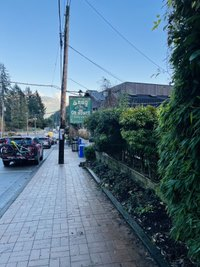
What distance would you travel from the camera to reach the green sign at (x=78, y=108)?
16125 mm

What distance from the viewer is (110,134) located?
8.95 metres

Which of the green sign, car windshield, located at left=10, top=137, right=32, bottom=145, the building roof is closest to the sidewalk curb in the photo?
car windshield, located at left=10, top=137, right=32, bottom=145

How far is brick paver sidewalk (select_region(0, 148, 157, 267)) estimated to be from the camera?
3.33m

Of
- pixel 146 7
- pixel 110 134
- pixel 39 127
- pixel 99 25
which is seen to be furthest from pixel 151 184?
pixel 39 127

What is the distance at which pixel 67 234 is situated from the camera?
13.7 ft

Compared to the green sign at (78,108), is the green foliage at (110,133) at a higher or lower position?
lower

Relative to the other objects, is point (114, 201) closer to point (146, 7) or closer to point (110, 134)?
point (110, 134)

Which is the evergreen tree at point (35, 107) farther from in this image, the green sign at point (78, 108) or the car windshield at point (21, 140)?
the car windshield at point (21, 140)

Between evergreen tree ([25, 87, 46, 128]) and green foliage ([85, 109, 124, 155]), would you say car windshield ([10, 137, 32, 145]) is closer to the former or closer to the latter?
green foliage ([85, 109, 124, 155])

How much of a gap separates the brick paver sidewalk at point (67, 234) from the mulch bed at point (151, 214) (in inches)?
10.6

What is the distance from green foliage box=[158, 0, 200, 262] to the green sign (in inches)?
537

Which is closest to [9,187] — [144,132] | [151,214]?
[144,132]

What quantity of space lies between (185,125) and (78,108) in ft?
46.4

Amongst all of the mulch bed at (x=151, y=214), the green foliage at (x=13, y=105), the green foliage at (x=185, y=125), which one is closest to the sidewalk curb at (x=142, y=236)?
the mulch bed at (x=151, y=214)
